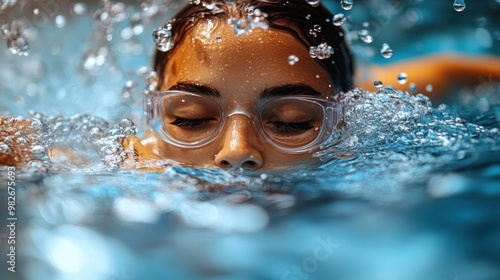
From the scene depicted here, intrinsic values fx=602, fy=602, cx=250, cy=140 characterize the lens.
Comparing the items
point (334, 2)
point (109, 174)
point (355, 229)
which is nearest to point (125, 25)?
point (334, 2)

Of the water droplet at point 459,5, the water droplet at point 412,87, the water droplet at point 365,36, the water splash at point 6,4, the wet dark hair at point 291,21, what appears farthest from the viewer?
the water droplet at point 459,5

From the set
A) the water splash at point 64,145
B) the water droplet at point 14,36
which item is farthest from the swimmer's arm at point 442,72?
the water droplet at point 14,36

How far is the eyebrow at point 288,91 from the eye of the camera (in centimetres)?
146

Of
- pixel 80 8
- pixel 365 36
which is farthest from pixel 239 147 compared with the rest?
pixel 80 8

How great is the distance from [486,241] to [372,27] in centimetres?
157

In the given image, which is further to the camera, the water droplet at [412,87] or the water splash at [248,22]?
the water droplet at [412,87]

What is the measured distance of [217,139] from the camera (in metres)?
1.45

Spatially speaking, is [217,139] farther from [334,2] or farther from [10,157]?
[334,2]

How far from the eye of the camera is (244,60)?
4.81ft

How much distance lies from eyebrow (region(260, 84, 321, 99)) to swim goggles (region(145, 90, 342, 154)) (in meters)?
0.01

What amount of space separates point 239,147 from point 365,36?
1386 mm

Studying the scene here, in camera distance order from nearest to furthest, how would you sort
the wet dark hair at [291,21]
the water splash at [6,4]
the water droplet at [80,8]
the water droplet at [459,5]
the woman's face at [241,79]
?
1. the woman's face at [241,79]
2. the wet dark hair at [291,21]
3. the water splash at [6,4]
4. the water droplet at [459,5]
5. the water droplet at [80,8]

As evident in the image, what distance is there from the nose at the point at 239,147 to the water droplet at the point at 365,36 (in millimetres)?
1182

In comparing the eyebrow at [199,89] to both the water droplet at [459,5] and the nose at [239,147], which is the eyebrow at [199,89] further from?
the water droplet at [459,5]
